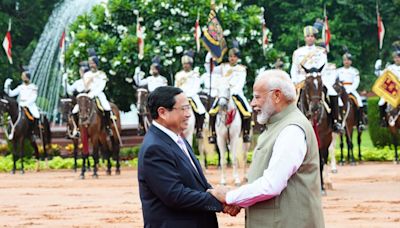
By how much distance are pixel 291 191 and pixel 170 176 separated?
76 cm

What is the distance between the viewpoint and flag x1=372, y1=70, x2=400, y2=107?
2188cm

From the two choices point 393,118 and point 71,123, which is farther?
point 71,123

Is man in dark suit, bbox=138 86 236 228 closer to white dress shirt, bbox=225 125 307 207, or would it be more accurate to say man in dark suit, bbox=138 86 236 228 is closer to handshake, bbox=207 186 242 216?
handshake, bbox=207 186 242 216

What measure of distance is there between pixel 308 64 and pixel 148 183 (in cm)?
1089

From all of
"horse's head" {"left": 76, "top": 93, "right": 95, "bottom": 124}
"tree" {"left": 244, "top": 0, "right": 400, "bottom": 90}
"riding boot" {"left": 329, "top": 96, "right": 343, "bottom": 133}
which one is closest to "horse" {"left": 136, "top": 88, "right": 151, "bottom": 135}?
"horse's head" {"left": 76, "top": 93, "right": 95, "bottom": 124}

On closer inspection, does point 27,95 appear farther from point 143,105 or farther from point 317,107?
point 317,107

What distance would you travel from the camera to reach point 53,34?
42.7m

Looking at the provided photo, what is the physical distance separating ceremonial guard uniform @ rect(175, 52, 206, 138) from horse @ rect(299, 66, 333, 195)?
6.72m

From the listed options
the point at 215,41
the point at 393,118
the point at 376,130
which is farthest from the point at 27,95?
the point at 376,130

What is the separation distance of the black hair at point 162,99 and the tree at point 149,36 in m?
22.7

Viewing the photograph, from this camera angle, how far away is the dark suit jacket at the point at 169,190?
6.75 m

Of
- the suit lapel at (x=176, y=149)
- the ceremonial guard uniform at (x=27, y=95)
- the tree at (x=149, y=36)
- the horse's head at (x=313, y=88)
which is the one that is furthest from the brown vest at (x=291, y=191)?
the tree at (x=149, y=36)

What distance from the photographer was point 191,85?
2408 centimetres

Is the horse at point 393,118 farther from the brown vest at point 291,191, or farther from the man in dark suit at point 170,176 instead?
the brown vest at point 291,191
